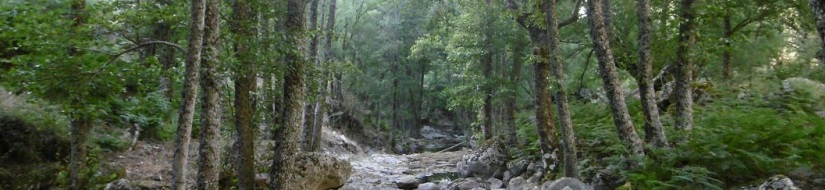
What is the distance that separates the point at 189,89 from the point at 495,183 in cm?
896

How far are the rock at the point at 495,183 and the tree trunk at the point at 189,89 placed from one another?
27.7ft

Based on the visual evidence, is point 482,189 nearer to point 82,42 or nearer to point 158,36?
point 158,36

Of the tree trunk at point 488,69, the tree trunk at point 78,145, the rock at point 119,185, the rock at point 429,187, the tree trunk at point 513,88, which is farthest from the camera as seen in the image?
the tree trunk at point 488,69

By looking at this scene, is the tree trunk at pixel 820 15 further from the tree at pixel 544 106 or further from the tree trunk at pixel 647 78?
the tree at pixel 544 106

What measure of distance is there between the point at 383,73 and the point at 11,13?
97.3ft

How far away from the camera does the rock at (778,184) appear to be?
6151 millimetres

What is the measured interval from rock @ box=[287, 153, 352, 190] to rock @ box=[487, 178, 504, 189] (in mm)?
3813

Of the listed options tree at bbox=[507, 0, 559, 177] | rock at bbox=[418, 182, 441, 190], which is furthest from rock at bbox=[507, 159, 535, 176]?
rock at bbox=[418, 182, 441, 190]

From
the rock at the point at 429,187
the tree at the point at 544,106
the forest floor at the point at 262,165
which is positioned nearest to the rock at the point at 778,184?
the tree at the point at 544,106

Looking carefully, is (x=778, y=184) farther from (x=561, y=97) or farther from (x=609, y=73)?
(x=561, y=97)

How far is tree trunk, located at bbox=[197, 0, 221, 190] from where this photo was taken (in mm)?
7090

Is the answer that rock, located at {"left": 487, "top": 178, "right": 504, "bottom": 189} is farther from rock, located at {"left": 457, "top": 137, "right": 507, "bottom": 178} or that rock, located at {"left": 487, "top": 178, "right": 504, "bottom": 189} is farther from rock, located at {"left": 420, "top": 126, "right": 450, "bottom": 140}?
rock, located at {"left": 420, "top": 126, "right": 450, "bottom": 140}

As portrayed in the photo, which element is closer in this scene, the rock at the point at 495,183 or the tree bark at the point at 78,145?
the tree bark at the point at 78,145

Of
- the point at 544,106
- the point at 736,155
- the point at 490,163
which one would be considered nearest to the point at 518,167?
the point at 490,163
